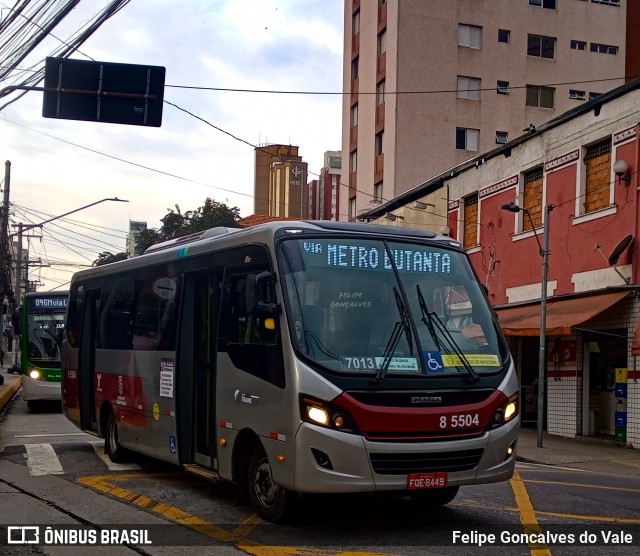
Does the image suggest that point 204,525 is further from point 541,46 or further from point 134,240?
point 134,240

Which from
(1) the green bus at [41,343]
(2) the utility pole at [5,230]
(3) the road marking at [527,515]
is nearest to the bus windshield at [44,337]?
(1) the green bus at [41,343]

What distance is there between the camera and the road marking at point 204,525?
7012 mm

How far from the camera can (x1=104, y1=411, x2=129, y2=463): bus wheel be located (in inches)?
481

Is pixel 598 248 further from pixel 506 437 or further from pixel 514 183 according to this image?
pixel 506 437

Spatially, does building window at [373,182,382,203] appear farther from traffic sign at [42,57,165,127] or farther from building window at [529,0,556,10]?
traffic sign at [42,57,165,127]

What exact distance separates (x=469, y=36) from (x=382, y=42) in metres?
4.50

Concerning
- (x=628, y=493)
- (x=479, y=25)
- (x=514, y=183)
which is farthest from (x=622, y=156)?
(x=479, y=25)

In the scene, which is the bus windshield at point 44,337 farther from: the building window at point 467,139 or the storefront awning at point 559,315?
the building window at point 467,139

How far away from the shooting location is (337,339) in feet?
25.1

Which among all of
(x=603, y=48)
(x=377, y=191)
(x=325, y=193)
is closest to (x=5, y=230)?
(x=377, y=191)

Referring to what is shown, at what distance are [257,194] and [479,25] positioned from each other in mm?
59768

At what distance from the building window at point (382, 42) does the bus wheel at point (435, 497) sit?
38.8m

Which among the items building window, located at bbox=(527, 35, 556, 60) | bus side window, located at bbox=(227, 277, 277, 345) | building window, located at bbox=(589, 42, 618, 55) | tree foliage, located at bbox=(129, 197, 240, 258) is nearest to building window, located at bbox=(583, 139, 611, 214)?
bus side window, located at bbox=(227, 277, 277, 345)

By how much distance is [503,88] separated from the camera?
4531 centimetres
